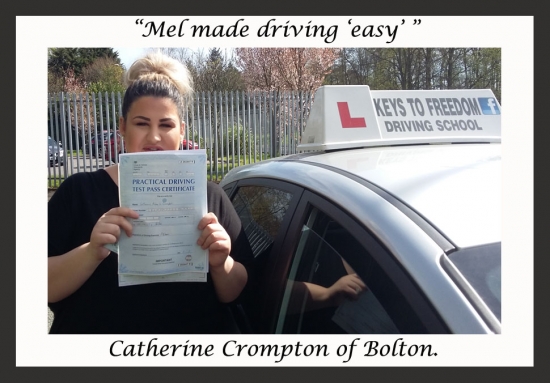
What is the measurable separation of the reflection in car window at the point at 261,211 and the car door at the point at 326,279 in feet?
0.08

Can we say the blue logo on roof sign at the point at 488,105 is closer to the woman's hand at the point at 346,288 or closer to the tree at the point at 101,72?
the woman's hand at the point at 346,288

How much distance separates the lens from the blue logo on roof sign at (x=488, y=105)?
2.29m

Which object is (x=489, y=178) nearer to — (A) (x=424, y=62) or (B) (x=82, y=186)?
(B) (x=82, y=186)

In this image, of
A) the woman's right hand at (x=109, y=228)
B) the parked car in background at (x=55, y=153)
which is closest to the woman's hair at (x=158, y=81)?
the woman's right hand at (x=109, y=228)

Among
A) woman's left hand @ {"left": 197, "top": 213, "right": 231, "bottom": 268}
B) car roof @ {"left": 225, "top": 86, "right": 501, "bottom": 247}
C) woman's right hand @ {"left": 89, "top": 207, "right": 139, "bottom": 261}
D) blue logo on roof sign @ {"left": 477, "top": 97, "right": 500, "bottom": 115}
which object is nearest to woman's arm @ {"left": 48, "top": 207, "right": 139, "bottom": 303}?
woman's right hand @ {"left": 89, "top": 207, "right": 139, "bottom": 261}

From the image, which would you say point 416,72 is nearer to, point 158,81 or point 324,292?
point 158,81

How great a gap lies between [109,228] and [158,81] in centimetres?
57

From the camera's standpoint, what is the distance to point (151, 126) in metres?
1.54

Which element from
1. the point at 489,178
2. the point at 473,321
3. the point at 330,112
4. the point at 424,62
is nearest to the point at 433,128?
the point at 330,112

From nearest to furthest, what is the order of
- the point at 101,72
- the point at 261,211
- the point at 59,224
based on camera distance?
1. the point at 59,224
2. the point at 261,211
3. the point at 101,72

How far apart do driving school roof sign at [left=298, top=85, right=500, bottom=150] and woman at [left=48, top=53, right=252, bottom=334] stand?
29.3 inches

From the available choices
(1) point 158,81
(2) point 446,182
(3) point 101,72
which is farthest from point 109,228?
(3) point 101,72

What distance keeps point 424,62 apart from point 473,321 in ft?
20.9

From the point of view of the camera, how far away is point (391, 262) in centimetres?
111
